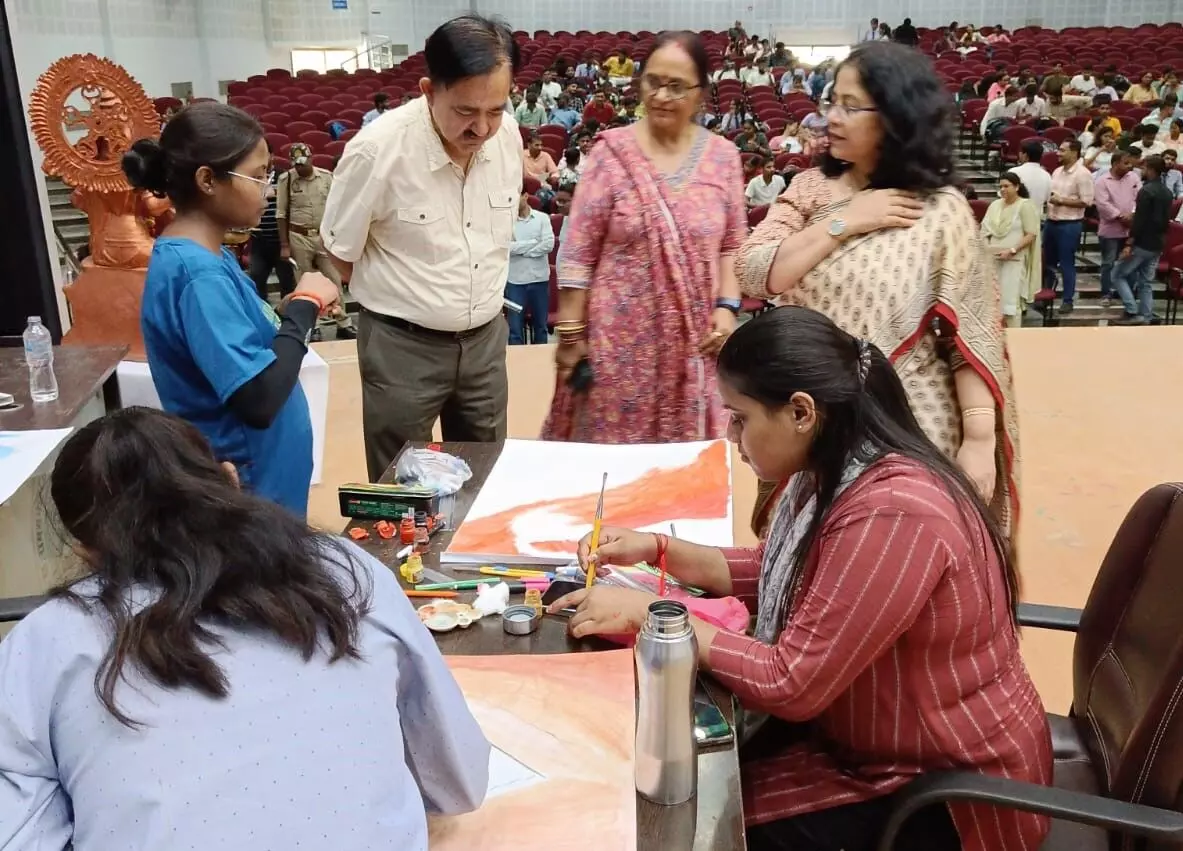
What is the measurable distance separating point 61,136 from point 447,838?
2984mm

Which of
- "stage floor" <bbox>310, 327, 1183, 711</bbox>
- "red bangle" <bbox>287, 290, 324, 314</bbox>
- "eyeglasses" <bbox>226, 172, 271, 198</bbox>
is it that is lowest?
"stage floor" <bbox>310, 327, 1183, 711</bbox>

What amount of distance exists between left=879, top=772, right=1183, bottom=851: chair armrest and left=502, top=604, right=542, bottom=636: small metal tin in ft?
1.56

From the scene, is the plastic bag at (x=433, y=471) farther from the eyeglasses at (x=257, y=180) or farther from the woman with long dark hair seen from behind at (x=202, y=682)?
the woman with long dark hair seen from behind at (x=202, y=682)

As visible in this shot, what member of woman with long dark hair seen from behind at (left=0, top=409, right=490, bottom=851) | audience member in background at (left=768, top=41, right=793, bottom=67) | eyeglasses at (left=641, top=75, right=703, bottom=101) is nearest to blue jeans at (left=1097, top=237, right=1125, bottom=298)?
eyeglasses at (left=641, top=75, right=703, bottom=101)

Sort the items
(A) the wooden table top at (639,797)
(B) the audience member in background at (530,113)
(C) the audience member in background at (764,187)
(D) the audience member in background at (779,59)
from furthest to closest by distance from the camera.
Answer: (D) the audience member in background at (779,59) → (B) the audience member in background at (530,113) → (C) the audience member in background at (764,187) → (A) the wooden table top at (639,797)

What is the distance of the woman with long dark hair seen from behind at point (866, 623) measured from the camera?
1149 mm

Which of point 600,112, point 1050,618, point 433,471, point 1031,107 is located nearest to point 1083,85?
point 1031,107

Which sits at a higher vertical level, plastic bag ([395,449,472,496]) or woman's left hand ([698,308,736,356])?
woman's left hand ([698,308,736,356])

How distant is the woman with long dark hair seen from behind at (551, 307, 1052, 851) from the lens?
1.15 m

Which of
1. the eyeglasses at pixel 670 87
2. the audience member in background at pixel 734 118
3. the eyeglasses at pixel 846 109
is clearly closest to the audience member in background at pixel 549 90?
the audience member in background at pixel 734 118

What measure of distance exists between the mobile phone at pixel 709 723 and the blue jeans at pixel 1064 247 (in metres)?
6.19

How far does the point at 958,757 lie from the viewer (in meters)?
1.20

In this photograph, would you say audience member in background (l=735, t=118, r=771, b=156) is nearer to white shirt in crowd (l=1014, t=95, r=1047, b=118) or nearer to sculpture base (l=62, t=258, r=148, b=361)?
white shirt in crowd (l=1014, t=95, r=1047, b=118)

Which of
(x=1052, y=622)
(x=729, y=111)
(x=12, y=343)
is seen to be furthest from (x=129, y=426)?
(x=729, y=111)
